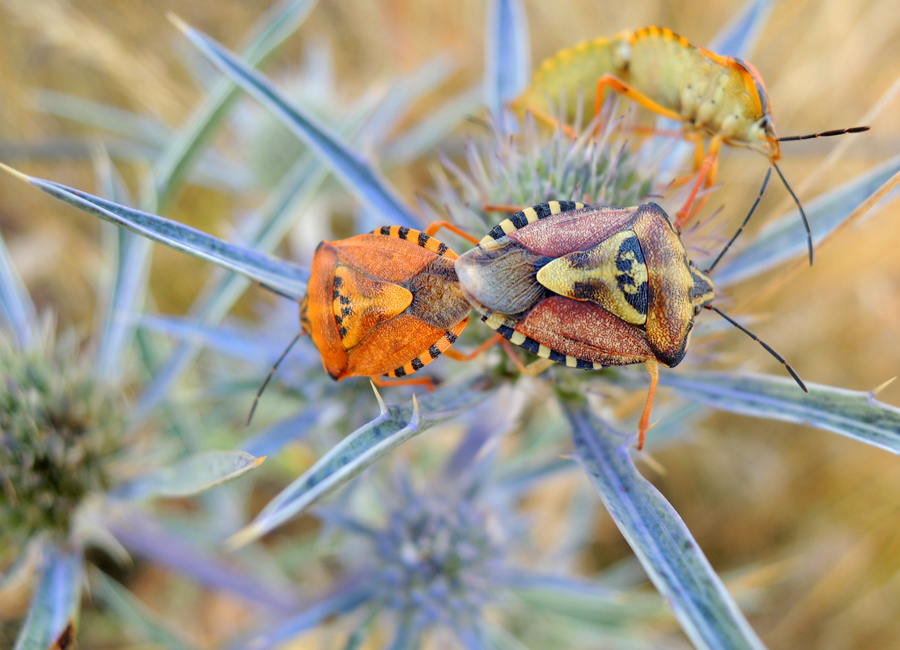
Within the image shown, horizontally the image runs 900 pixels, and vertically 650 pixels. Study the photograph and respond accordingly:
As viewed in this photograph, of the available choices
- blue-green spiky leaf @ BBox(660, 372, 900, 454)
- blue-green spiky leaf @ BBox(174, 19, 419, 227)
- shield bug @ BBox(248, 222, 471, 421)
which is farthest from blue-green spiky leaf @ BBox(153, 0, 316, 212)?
blue-green spiky leaf @ BBox(660, 372, 900, 454)

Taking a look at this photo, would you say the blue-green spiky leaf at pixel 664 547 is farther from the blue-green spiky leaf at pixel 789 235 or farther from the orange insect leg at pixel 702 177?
the blue-green spiky leaf at pixel 789 235

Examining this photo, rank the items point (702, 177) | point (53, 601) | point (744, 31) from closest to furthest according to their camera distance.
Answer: point (702, 177) → point (53, 601) → point (744, 31)

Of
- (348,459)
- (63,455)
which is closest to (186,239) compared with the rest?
(348,459)

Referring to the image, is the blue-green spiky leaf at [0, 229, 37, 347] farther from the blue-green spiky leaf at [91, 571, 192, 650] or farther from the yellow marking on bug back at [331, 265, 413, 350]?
the yellow marking on bug back at [331, 265, 413, 350]

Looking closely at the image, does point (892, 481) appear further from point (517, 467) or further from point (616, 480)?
point (616, 480)

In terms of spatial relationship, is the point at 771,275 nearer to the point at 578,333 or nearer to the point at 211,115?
the point at 578,333

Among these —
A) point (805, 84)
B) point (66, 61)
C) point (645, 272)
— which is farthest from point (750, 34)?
point (66, 61)
